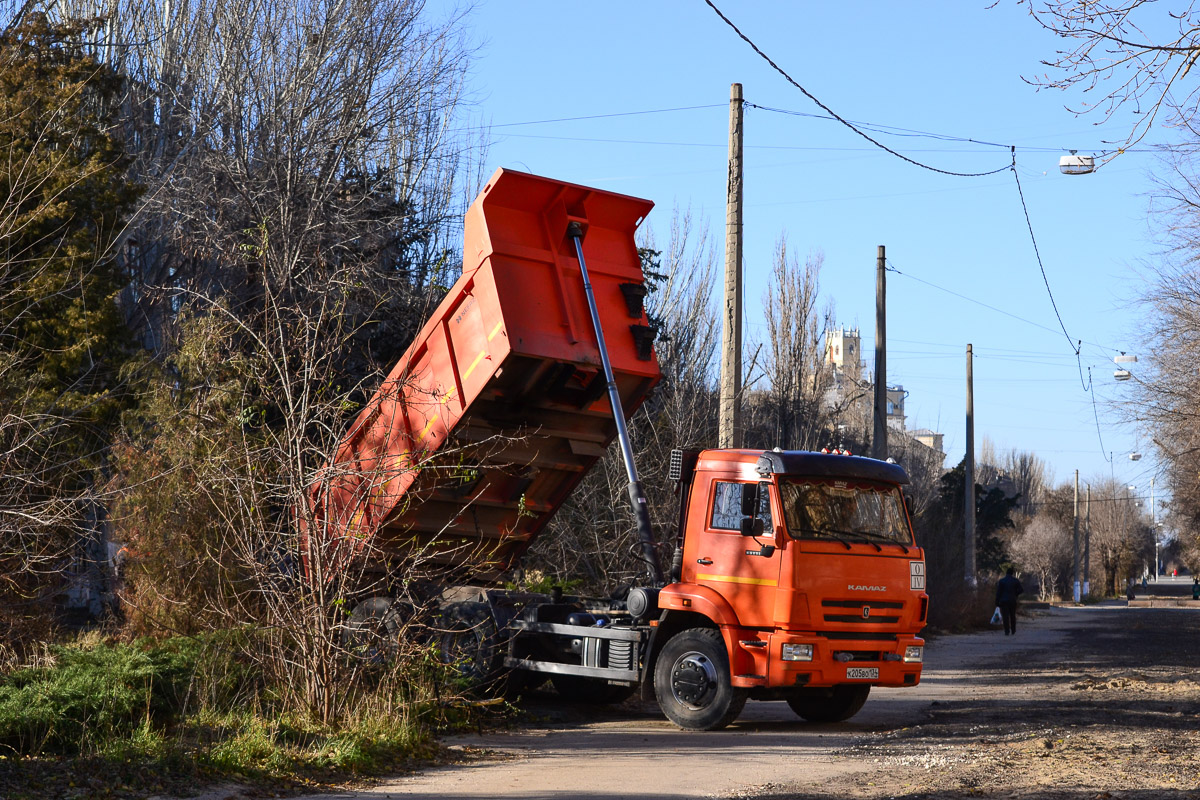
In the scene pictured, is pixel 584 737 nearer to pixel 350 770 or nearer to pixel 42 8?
pixel 350 770

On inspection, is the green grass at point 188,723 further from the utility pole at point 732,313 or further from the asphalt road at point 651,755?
A: the utility pole at point 732,313

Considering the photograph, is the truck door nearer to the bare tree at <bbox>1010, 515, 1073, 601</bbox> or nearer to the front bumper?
the front bumper

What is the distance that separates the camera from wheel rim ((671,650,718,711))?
1157 centimetres

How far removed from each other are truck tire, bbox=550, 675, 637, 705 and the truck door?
2313mm

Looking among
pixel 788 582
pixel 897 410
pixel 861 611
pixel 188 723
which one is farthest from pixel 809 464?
pixel 897 410

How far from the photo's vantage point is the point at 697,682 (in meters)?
11.6

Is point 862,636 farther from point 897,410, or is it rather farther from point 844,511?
point 897,410

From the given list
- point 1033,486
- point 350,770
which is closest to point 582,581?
point 350,770

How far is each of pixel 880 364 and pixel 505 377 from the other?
15615 millimetres

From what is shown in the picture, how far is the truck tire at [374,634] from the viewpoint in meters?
10.1

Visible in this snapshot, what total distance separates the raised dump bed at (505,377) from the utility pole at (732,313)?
3455 millimetres

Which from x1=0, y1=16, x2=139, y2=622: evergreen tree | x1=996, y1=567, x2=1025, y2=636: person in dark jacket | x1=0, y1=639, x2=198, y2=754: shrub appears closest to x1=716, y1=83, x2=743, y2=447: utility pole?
x1=0, y1=639, x2=198, y2=754: shrub

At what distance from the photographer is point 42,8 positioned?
2270 cm

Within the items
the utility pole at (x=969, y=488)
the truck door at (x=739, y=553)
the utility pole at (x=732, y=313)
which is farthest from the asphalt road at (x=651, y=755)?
the utility pole at (x=969, y=488)
